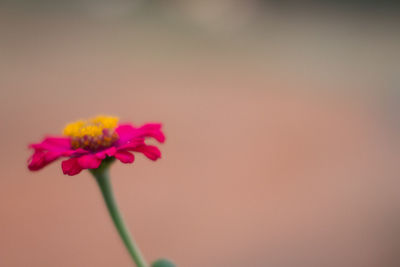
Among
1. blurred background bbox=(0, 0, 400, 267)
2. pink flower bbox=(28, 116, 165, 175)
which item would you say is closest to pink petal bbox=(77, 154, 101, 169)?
pink flower bbox=(28, 116, 165, 175)

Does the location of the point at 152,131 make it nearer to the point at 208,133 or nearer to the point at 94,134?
the point at 94,134

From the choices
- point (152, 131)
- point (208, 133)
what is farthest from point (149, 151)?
point (208, 133)

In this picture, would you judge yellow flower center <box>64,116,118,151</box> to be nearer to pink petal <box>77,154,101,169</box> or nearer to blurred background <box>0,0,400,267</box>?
pink petal <box>77,154,101,169</box>

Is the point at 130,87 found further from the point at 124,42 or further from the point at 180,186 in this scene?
the point at 180,186

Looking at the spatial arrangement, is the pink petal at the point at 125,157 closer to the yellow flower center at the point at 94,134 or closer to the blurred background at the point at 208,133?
the yellow flower center at the point at 94,134

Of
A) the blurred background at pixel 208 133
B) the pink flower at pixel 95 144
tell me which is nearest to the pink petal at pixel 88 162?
the pink flower at pixel 95 144
